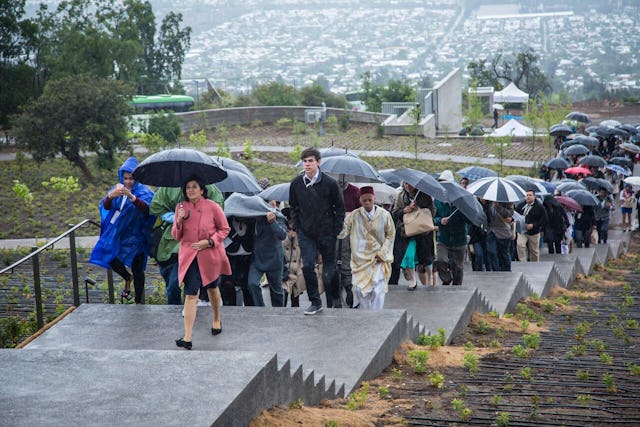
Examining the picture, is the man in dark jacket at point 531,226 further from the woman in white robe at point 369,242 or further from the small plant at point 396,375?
the small plant at point 396,375

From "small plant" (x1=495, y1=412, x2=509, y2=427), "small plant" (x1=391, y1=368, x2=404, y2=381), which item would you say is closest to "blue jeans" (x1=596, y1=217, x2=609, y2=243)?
"small plant" (x1=391, y1=368, x2=404, y2=381)

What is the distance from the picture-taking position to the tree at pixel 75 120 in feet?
99.1

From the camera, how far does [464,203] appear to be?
12.0 meters

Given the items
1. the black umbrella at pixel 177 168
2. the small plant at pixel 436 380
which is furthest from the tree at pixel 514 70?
the small plant at pixel 436 380

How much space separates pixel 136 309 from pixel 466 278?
582cm

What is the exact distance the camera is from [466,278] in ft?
45.5

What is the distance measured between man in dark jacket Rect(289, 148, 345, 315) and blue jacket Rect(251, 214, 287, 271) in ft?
1.77

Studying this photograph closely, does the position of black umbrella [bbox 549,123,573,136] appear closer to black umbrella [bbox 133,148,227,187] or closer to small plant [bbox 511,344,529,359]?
small plant [bbox 511,344,529,359]

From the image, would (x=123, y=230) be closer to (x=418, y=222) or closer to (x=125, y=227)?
(x=125, y=227)

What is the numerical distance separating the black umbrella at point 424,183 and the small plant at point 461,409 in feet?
14.9

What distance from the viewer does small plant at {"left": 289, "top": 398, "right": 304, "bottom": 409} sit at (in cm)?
669

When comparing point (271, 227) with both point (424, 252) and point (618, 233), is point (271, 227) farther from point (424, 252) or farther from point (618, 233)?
point (618, 233)

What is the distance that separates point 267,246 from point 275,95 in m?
42.0

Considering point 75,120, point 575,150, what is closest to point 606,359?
point 575,150
